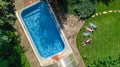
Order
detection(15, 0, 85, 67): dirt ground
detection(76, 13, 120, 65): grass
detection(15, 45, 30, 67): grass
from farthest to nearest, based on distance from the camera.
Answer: detection(76, 13, 120, 65): grass, detection(15, 0, 85, 67): dirt ground, detection(15, 45, 30, 67): grass

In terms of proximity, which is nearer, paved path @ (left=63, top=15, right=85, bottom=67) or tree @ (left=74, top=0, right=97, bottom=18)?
tree @ (left=74, top=0, right=97, bottom=18)

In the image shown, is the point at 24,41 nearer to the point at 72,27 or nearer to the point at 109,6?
the point at 72,27

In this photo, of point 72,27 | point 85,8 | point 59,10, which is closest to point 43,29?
point 59,10

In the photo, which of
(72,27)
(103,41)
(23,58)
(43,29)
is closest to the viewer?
(23,58)

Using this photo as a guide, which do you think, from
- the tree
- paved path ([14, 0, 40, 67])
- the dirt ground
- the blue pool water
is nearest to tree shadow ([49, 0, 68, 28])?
the dirt ground

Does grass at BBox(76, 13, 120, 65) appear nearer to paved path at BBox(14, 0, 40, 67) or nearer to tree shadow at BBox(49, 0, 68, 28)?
tree shadow at BBox(49, 0, 68, 28)

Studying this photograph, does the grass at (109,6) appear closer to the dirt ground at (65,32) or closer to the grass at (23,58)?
the dirt ground at (65,32)
